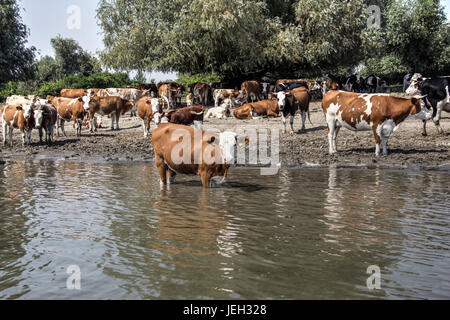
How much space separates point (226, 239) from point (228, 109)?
19887mm

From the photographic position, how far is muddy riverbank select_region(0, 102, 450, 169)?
15.9 m

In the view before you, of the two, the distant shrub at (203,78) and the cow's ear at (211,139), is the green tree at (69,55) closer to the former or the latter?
the distant shrub at (203,78)

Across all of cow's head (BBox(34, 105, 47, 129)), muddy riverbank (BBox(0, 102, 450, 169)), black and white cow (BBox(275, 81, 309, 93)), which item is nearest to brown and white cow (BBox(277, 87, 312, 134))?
muddy riverbank (BBox(0, 102, 450, 169))

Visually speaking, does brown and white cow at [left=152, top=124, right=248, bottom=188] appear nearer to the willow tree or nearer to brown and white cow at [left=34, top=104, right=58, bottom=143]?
brown and white cow at [left=34, top=104, right=58, bottom=143]

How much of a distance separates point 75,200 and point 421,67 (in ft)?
136

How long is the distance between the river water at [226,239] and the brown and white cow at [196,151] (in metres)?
0.52

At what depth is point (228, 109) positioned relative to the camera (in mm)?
27141

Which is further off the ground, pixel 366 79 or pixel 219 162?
pixel 366 79

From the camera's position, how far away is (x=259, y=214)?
9.20 metres

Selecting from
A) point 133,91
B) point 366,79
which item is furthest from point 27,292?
point 366,79

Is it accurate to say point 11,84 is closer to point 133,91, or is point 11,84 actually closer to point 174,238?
point 133,91
